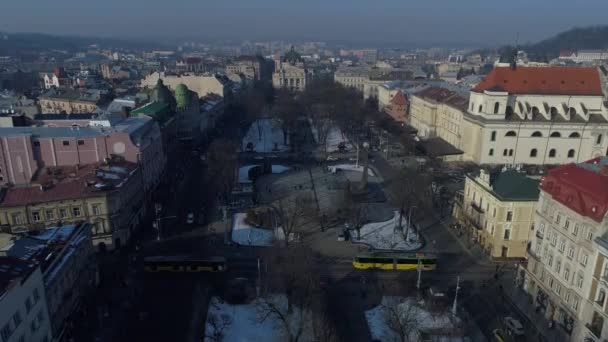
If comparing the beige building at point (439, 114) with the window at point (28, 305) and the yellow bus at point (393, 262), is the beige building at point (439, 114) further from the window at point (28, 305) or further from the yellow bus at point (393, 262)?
the window at point (28, 305)

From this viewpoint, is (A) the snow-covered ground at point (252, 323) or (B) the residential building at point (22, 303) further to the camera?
(A) the snow-covered ground at point (252, 323)

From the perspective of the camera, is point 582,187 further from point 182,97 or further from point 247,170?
point 182,97

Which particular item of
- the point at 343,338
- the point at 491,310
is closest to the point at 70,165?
the point at 343,338

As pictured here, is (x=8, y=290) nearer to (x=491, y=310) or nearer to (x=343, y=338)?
(x=343, y=338)

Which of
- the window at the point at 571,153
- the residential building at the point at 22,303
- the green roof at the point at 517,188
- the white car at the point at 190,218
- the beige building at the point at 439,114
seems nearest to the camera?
the residential building at the point at 22,303

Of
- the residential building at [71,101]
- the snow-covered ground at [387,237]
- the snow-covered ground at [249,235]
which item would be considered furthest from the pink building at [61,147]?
the residential building at [71,101]

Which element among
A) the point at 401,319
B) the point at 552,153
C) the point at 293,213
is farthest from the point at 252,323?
the point at 552,153
